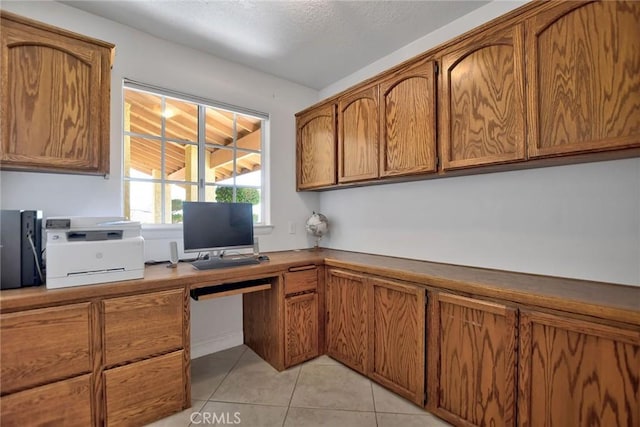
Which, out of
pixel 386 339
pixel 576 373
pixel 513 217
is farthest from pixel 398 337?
pixel 513 217

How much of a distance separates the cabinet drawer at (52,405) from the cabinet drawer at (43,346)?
1.5 inches

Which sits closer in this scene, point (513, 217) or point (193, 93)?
point (513, 217)

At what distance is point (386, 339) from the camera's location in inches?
78.4

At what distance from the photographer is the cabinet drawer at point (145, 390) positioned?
62.4 inches

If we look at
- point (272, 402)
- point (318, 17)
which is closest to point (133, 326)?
point (272, 402)

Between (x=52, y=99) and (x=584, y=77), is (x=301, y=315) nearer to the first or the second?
(x=52, y=99)

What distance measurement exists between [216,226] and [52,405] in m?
1.31

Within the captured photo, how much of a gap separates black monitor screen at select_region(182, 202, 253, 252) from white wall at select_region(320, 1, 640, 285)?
113cm

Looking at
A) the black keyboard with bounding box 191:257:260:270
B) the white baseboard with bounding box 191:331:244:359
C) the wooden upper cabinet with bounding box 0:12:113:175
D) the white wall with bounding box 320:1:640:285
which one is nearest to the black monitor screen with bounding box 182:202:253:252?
the black keyboard with bounding box 191:257:260:270

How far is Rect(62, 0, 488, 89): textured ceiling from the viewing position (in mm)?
1979

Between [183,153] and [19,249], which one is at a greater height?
[183,153]

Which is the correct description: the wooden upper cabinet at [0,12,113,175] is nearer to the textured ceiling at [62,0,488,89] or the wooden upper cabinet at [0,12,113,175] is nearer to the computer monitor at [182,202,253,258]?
the textured ceiling at [62,0,488,89]

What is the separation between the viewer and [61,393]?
1.45 metres

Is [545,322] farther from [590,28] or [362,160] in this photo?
[362,160]
